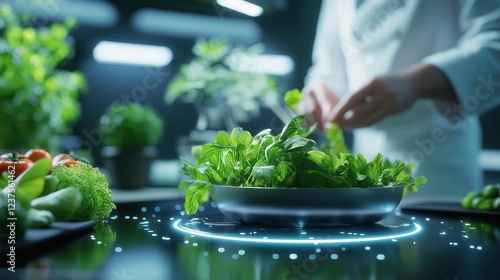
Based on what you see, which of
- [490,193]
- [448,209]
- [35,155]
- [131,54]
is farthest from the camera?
[131,54]

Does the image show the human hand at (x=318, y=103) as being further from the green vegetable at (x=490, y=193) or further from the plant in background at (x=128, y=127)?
the plant in background at (x=128, y=127)

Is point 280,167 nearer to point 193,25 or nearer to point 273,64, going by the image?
point 193,25

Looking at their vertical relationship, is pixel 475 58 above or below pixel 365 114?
above

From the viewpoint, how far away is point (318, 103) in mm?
1644

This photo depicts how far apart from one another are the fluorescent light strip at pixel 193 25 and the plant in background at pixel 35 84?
1.21 feet

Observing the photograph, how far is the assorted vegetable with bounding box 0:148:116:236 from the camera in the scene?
61 cm

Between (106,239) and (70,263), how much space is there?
167mm

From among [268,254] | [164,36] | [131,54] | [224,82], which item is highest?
[164,36]

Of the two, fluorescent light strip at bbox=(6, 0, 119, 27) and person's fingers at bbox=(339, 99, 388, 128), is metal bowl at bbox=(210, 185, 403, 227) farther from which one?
fluorescent light strip at bbox=(6, 0, 119, 27)

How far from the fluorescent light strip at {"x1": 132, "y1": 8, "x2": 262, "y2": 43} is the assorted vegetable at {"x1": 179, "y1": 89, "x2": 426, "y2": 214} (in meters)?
2.12

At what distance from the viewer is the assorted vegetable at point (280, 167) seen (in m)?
0.70

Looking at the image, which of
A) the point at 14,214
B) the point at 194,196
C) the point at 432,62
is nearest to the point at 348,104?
the point at 432,62

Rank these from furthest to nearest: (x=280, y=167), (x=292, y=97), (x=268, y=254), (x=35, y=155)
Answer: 1. (x=35, y=155)
2. (x=292, y=97)
3. (x=280, y=167)
4. (x=268, y=254)

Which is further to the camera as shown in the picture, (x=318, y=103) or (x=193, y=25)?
(x=193, y=25)
